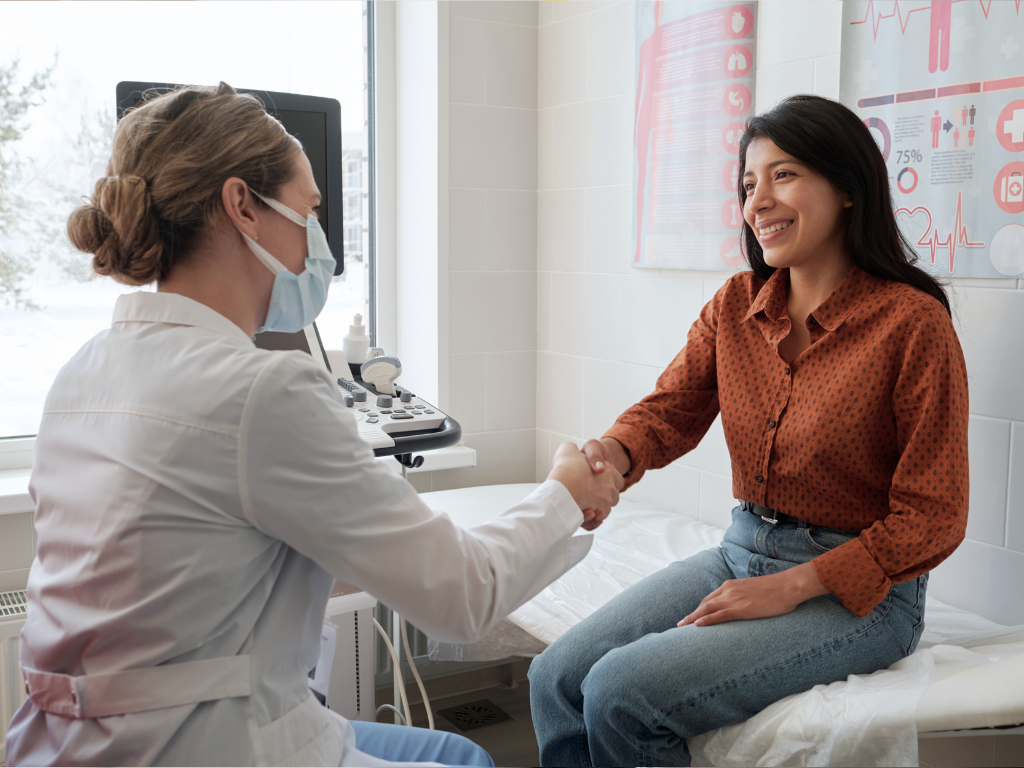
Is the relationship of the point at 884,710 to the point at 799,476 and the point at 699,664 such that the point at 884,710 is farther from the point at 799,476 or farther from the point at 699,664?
the point at 799,476

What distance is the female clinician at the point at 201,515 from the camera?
89 centimetres

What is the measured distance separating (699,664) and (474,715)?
1.50 m

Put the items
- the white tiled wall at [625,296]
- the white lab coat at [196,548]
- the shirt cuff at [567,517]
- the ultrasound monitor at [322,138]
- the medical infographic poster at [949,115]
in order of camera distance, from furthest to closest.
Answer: the ultrasound monitor at [322,138] < the white tiled wall at [625,296] < the medical infographic poster at [949,115] < the shirt cuff at [567,517] < the white lab coat at [196,548]

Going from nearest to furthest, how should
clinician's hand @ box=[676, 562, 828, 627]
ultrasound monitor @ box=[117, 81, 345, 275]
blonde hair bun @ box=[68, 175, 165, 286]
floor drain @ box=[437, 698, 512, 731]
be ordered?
blonde hair bun @ box=[68, 175, 165, 286], clinician's hand @ box=[676, 562, 828, 627], ultrasound monitor @ box=[117, 81, 345, 275], floor drain @ box=[437, 698, 512, 731]

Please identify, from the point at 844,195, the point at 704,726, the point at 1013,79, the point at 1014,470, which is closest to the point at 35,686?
the point at 704,726

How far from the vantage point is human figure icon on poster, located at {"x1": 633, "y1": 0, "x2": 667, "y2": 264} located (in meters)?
2.50

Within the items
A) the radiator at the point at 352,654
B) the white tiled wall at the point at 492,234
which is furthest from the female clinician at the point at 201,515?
the white tiled wall at the point at 492,234

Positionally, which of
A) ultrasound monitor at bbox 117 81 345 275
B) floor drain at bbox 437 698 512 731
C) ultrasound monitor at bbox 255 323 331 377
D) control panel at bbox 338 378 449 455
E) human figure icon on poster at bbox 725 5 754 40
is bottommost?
floor drain at bbox 437 698 512 731

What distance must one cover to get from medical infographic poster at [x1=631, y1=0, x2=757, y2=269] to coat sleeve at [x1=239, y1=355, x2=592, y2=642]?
1.54 m

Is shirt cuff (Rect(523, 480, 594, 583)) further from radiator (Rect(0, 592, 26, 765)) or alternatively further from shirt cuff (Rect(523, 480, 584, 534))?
radiator (Rect(0, 592, 26, 765))

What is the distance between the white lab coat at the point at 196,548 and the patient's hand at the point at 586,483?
11.9 inches

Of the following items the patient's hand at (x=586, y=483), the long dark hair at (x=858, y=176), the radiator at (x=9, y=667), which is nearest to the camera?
the patient's hand at (x=586, y=483)

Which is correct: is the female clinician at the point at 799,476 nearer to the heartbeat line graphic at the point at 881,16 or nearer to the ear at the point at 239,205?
the heartbeat line graphic at the point at 881,16

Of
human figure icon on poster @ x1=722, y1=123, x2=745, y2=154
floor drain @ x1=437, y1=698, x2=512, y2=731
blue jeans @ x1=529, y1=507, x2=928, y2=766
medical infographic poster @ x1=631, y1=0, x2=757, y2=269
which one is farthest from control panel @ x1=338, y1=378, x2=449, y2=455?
floor drain @ x1=437, y1=698, x2=512, y2=731
